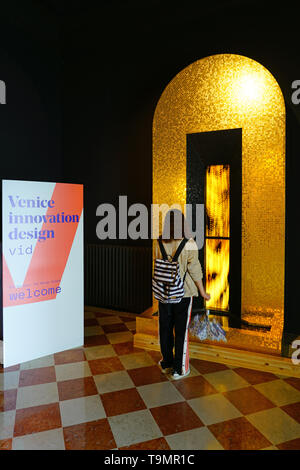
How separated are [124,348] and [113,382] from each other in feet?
2.54

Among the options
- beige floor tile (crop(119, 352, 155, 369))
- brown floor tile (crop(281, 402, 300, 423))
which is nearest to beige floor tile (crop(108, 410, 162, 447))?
beige floor tile (crop(119, 352, 155, 369))

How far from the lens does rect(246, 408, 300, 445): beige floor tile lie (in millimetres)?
2321

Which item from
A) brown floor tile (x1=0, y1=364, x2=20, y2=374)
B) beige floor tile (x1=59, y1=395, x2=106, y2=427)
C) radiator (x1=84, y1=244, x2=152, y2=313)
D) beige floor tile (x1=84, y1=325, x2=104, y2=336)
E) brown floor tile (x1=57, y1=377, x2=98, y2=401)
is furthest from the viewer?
radiator (x1=84, y1=244, x2=152, y2=313)

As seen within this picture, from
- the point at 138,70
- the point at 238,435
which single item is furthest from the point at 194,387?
the point at 138,70

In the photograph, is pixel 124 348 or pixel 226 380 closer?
pixel 226 380

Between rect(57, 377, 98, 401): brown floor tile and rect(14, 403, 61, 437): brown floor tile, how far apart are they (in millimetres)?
163

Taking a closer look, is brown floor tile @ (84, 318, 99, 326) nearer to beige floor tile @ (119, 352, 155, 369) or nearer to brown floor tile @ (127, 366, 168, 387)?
beige floor tile @ (119, 352, 155, 369)

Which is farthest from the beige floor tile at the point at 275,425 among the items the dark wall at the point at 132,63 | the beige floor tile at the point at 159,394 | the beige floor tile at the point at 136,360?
the dark wall at the point at 132,63

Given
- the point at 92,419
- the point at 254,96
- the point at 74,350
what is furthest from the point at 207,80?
the point at 92,419

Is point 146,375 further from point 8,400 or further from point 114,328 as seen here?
point 114,328

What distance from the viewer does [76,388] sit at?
9.82ft

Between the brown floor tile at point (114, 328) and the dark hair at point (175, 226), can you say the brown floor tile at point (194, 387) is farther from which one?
the brown floor tile at point (114, 328)

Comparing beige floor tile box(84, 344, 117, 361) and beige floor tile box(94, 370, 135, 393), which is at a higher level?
beige floor tile box(84, 344, 117, 361)
